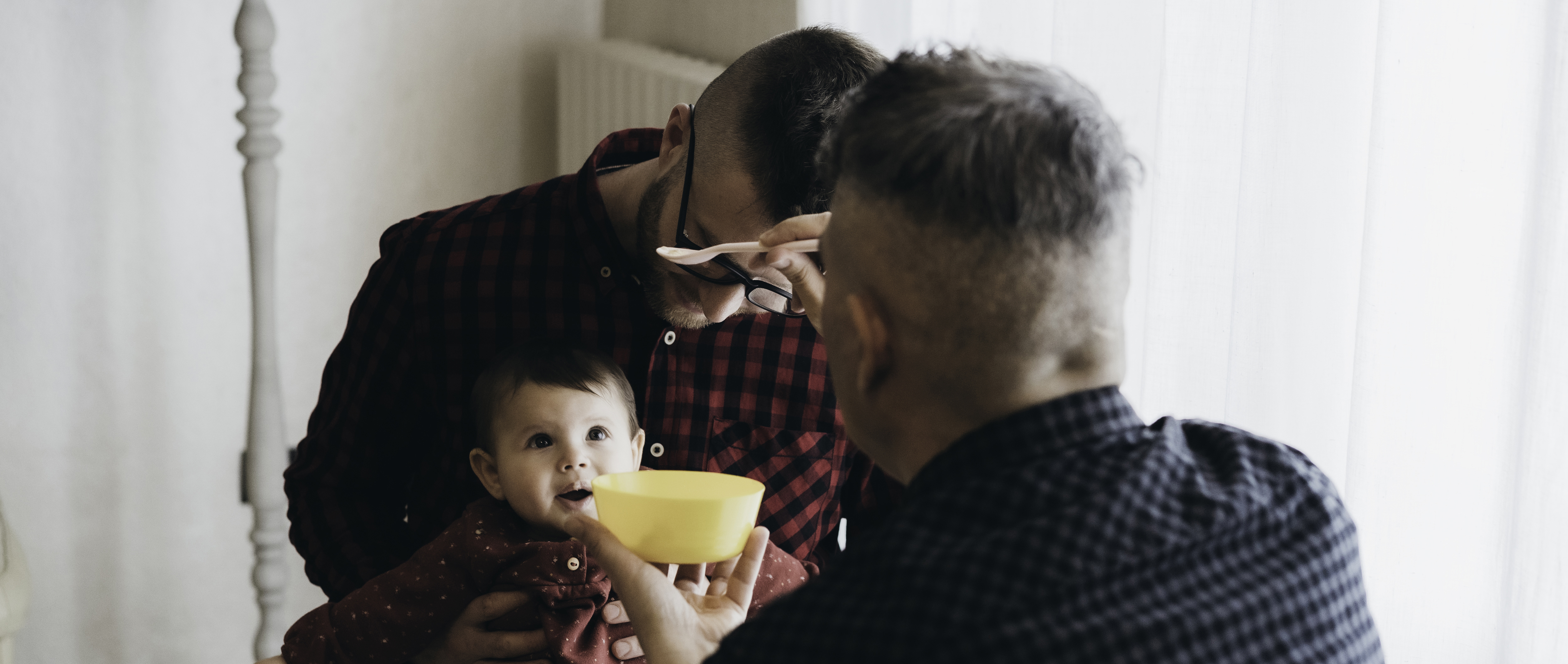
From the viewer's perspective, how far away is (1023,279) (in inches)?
Answer: 32.4

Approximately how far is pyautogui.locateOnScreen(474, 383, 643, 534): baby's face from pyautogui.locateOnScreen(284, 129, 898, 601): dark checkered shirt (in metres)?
0.15

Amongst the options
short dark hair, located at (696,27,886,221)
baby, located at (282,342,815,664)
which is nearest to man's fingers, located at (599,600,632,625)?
baby, located at (282,342,815,664)

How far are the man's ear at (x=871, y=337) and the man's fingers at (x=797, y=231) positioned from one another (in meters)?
0.41

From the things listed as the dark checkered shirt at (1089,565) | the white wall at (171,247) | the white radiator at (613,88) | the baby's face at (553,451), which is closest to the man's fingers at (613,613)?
the baby's face at (553,451)

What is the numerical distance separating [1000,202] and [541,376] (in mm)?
849

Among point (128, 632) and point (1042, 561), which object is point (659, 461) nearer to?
point (1042, 561)

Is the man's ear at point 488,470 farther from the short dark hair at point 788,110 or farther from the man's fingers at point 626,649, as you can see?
the short dark hair at point 788,110

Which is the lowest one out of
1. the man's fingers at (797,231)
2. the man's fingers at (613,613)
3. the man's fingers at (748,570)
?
the man's fingers at (613,613)

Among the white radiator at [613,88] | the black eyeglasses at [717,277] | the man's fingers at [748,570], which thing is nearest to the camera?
the man's fingers at [748,570]

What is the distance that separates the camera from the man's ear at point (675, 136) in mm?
1548

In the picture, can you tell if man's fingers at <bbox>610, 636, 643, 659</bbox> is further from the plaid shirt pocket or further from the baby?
the plaid shirt pocket

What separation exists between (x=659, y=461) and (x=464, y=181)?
65.4 inches

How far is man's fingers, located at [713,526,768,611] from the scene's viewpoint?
1.24m

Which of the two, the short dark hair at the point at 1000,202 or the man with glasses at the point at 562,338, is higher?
the short dark hair at the point at 1000,202
